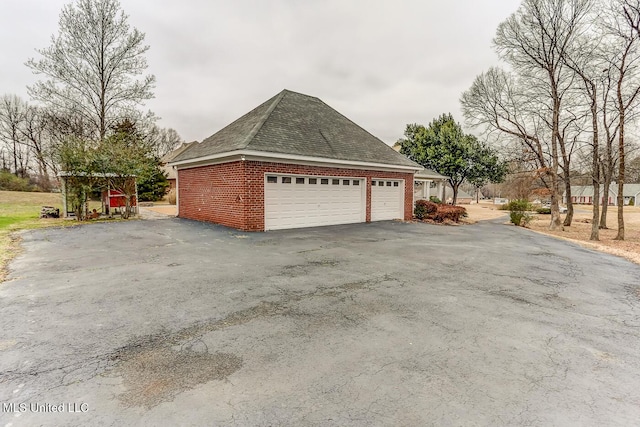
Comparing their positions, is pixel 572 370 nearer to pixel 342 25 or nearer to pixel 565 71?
pixel 342 25

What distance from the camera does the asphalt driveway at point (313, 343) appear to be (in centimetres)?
224

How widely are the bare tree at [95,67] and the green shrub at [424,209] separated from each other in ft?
63.1

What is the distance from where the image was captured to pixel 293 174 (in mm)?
11367

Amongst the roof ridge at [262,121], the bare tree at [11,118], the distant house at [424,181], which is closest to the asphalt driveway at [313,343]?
the roof ridge at [262,121]

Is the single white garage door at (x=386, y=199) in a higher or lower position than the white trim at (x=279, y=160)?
lower

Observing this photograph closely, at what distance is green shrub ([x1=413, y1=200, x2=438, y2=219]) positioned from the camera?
17409mm

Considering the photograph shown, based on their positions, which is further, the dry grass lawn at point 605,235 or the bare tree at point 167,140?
the bare tree at point 167,140

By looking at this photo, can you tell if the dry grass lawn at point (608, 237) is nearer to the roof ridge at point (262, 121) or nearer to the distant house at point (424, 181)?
the distant house at point (424, 181)

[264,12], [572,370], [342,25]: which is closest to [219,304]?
[572,370]

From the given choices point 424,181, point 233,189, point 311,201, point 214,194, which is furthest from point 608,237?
point 214,194

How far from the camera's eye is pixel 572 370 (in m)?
2.82

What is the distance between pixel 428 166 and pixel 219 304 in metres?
24.8

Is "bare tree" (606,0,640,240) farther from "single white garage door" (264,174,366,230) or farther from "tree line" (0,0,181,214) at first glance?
"tree line" (0,0,181,214)

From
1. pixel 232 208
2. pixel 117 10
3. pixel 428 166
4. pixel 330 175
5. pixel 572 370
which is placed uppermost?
pixel 117 10
